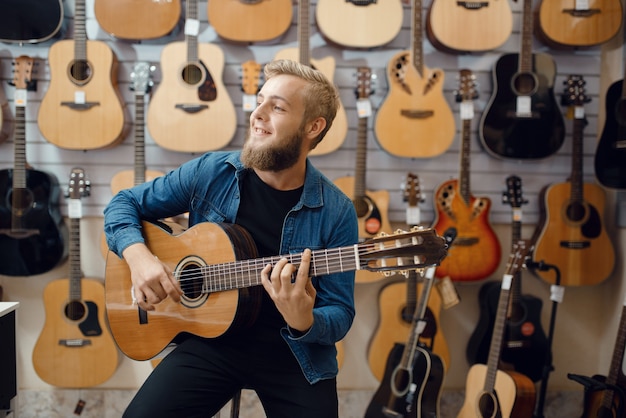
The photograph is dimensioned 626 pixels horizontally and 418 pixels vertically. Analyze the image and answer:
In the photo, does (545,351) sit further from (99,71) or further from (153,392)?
(99,71)

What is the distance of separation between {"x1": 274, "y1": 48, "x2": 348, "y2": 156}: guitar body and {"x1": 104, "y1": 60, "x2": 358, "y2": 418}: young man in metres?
1.16

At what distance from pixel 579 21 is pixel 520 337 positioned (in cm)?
188

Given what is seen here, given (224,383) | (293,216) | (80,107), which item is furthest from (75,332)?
(293,216)

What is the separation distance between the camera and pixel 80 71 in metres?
3.17

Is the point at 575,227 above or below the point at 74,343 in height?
above

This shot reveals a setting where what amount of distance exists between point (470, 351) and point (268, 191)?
78.4 inches

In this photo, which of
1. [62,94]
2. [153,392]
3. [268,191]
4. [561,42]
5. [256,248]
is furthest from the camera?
[561,42]

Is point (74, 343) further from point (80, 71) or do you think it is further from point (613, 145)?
point (613, 145)

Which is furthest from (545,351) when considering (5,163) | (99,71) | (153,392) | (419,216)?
(5,163)

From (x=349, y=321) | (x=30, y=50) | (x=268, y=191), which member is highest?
(x=30, y=50)

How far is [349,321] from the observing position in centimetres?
187

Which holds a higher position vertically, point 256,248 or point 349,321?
point 256,248

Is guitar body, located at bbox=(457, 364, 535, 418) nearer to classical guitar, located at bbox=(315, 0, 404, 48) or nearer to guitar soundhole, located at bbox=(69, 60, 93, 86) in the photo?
classical guitar, located at bbox=(315, 0, 404, 48)

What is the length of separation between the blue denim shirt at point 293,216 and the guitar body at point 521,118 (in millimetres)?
1641
